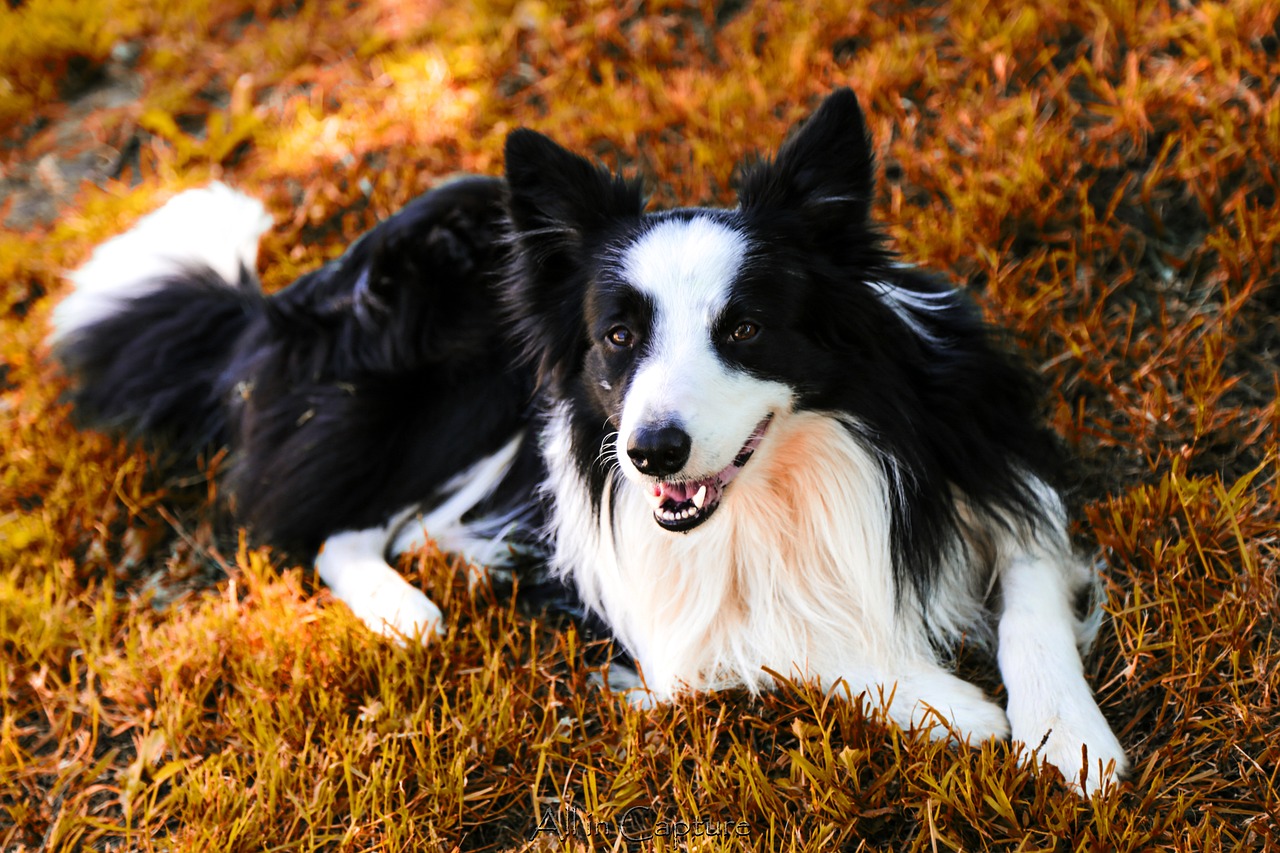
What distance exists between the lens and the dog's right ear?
2539 millimetres

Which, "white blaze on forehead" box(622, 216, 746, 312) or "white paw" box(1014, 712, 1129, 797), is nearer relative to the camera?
"white paw" box(1014, 712, 1129, 797)

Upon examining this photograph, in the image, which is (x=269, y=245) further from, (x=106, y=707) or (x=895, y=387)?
Result: (x=895, y=387)

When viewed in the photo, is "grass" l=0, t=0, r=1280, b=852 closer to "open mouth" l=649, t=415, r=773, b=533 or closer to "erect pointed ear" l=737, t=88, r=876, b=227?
"open mouth" l=649, t=415, r=773, b=533

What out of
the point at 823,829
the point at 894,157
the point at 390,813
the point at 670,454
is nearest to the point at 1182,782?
the point at 823,829

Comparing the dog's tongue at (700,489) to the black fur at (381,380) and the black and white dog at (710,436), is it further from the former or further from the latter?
the black fur at (381,380)

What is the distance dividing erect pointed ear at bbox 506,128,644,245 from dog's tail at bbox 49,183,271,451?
58.6 inches

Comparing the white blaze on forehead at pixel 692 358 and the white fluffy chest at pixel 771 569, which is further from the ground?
the white blaze on forehead at pixel 692 358

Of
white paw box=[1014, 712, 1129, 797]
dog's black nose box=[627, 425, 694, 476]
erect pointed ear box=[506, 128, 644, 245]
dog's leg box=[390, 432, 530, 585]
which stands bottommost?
dog's leg box=[390, 432, 530, 585]

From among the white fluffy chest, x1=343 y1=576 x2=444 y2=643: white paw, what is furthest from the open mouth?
x1=343 y1=576 x2=444 y2=643: white paw

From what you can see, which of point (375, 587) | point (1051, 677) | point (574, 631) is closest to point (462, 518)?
point (375, 587)

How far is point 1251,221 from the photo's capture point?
3320 millimetres

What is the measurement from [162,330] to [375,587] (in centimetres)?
130

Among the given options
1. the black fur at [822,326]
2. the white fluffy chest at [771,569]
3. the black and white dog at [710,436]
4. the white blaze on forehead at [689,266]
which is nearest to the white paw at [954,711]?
the black and white dog at [710,436]

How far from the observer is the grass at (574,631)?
2416mm
